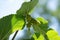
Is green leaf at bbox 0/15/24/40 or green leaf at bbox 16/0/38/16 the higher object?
green leaf at bbox 16/0/38/16

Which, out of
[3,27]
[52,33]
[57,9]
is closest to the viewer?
[3,27]

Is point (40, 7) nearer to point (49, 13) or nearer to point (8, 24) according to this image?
point (49, 13)

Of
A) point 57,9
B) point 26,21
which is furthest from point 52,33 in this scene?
point 57,9

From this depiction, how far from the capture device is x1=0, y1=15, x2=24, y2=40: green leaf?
26.3 inches

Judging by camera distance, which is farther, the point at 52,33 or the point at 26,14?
the point at 52,33

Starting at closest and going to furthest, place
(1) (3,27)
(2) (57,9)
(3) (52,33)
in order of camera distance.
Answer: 1. (1) (3,27)
2. (3) (52,33)
3. (2) (57,9)

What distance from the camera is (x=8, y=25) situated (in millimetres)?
677

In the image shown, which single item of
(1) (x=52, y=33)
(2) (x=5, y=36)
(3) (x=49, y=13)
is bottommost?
(2) (x=5, y=36)

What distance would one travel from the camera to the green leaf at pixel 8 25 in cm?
67

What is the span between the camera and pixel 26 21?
712 mm

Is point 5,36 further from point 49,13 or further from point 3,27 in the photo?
point 49,13

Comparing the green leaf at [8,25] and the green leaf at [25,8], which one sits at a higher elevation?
the green leaf at [25,8]

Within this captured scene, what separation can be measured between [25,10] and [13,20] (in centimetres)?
5

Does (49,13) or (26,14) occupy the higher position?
(49,13)
